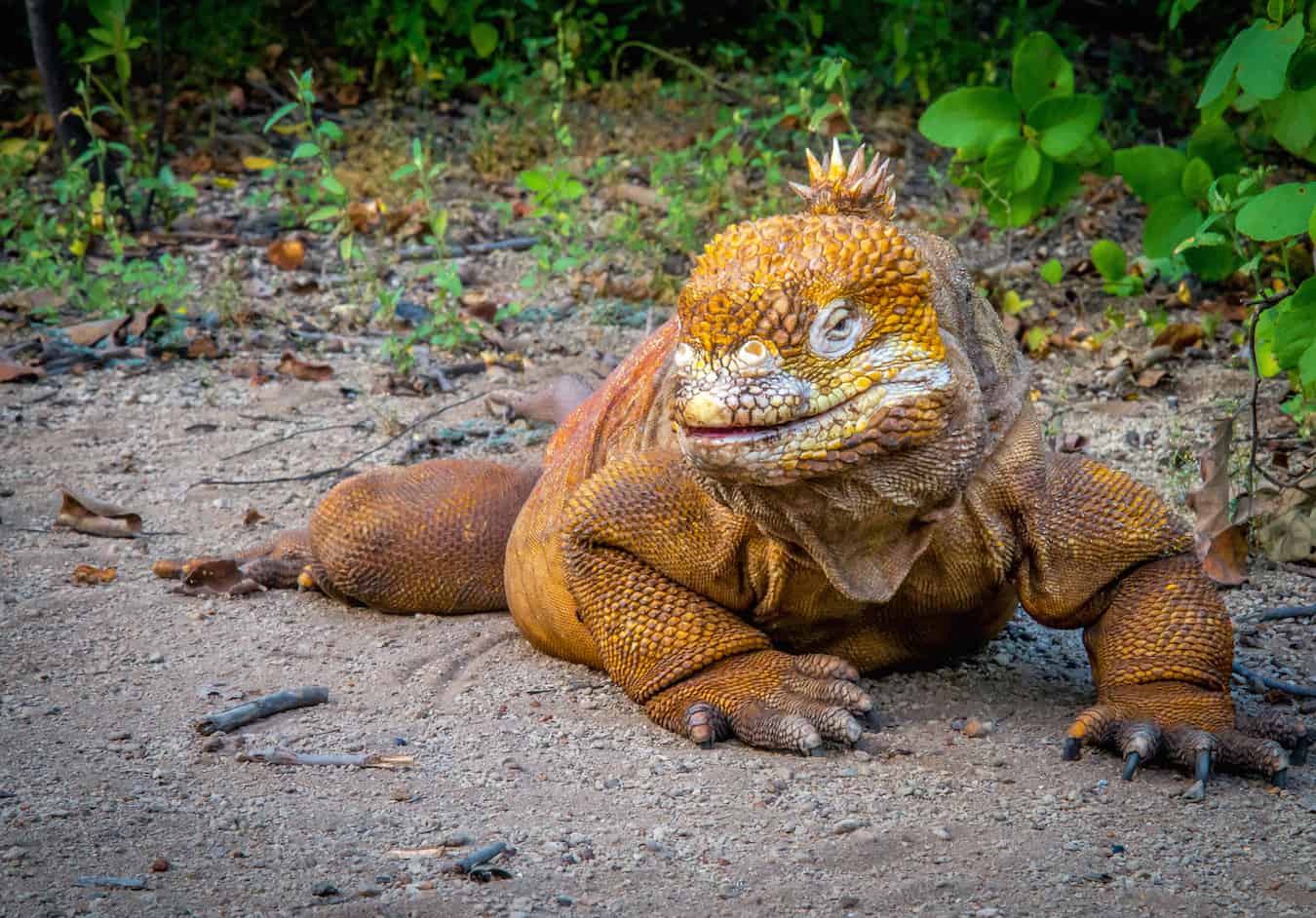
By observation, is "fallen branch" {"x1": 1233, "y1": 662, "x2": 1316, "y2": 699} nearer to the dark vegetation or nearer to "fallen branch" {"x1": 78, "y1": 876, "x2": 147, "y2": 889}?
the dark vegetation

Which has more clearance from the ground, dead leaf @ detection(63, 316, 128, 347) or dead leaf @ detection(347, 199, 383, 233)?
dead leaf @ detection(347, 199, 383, 233)

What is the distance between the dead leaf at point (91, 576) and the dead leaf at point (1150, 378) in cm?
460

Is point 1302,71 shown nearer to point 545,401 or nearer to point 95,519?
point 545,401

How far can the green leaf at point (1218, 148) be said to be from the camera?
19.8 feet

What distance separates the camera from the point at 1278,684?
4555 mm

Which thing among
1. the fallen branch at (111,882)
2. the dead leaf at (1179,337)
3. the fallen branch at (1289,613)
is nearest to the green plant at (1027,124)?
the dead leaf at (1179,337)

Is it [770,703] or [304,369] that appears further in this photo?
[304,369]

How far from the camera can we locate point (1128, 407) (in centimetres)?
722

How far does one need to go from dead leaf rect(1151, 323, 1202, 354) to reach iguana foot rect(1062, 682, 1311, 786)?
3.93 metres

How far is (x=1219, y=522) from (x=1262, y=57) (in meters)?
1.45

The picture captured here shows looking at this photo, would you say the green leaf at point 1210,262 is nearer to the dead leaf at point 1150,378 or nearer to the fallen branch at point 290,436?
the dead leaf at point 1150,378

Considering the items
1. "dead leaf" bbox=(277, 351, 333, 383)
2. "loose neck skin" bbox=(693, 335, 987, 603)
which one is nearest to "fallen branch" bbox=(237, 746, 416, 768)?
"loose neck skin" bbox=(693, 335, 987, 603)

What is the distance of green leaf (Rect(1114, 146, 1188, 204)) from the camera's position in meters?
5.97

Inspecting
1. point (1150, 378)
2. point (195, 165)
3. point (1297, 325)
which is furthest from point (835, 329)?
point (195, 165)
